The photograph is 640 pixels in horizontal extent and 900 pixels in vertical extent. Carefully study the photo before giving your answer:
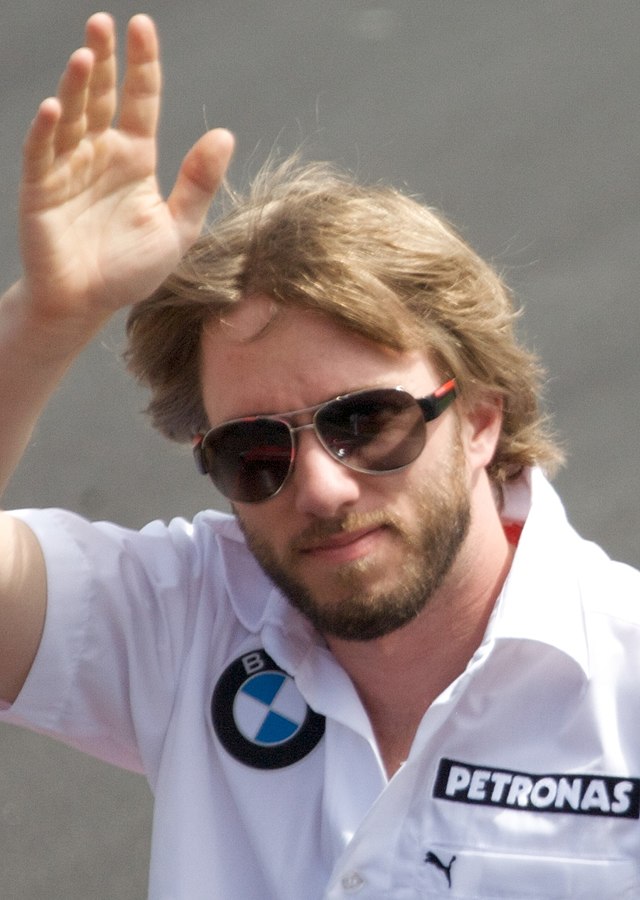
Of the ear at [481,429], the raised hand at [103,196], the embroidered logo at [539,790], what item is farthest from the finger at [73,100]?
the embroidered logo at [539,790]

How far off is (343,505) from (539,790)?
45 cm

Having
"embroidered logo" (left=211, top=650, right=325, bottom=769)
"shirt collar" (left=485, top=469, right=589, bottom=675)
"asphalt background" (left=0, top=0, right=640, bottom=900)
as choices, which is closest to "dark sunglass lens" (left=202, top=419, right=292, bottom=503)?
"embroidered logo" (left=211, top=650, right=325, bottom=769)

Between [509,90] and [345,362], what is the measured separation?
77.2 inches

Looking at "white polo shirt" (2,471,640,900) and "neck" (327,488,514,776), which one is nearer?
"white polo shirt" (2,471,640,900)

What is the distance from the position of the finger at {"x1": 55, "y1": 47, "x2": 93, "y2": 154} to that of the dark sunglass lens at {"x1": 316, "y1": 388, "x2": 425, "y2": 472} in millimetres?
522

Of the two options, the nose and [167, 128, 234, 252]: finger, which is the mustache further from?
[167, 128, 234, 252]: finger

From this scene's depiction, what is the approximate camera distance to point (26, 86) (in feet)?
11.9

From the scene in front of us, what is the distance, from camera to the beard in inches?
72.1

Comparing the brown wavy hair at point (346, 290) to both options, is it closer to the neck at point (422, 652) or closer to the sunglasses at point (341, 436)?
the sunglasses at point (341, 436)

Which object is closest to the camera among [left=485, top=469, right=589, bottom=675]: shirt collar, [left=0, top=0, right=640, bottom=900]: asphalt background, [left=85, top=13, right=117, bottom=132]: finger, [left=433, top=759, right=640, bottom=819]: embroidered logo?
[left=85, top=13, right=117, bottom=132]: finger

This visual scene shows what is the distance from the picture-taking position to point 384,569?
1.84m

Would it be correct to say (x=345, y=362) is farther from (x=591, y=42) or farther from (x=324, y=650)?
(x=591, y=42)

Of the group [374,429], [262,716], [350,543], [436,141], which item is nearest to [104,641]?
[262,716]

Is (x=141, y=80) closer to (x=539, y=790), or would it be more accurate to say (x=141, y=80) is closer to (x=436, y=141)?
(x=539, y=790)
